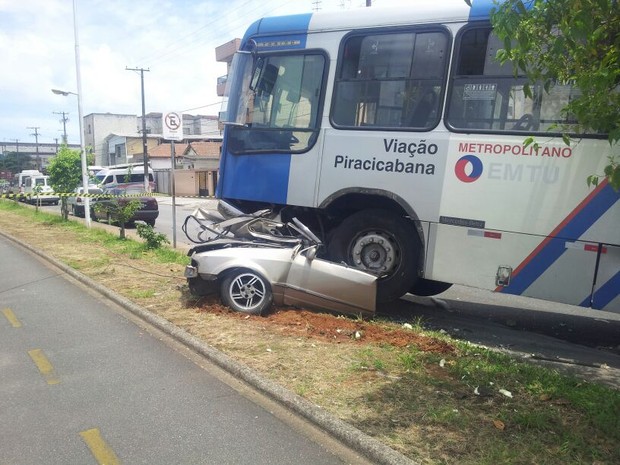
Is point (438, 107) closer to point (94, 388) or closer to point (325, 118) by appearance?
point (325, 118)

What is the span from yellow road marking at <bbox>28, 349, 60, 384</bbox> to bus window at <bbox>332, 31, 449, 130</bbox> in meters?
3.99

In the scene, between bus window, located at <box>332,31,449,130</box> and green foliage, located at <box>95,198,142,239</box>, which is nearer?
bus window, located at <box>332,31,449,130</box>

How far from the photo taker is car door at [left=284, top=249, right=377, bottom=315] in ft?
18.5

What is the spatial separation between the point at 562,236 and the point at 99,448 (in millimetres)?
4459

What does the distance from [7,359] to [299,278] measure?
296cm

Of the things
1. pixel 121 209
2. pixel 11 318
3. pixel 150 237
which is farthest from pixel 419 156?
pixel 121 209

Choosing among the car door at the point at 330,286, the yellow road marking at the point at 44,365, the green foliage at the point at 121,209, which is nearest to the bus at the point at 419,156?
the car door at the point at 330,286

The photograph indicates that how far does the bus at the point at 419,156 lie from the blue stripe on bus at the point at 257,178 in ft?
0.06

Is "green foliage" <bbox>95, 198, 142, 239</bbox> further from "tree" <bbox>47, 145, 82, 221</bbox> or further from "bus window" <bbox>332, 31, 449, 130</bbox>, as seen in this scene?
"bus window" <bbox>332, 31, 449, 130</bbox>

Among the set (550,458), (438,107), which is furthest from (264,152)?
(550,458)

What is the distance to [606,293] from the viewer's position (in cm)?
495

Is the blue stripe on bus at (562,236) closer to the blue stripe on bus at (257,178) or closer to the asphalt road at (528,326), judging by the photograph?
the asphalt road at (528,326)

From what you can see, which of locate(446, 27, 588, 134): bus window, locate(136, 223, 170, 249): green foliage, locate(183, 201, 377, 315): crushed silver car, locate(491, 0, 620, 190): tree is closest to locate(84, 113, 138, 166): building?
locate(136, 223, 170, 249): green foliage

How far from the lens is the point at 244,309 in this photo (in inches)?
231
